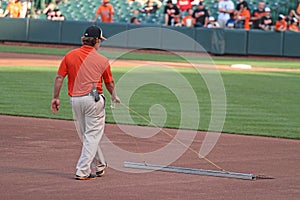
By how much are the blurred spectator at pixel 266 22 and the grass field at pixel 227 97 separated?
9.11 m

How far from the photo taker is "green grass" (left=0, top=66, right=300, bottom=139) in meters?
15.3

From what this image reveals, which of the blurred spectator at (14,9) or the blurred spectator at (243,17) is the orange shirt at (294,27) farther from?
the blurred spectator at (14,9)

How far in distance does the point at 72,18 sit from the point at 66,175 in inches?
1261

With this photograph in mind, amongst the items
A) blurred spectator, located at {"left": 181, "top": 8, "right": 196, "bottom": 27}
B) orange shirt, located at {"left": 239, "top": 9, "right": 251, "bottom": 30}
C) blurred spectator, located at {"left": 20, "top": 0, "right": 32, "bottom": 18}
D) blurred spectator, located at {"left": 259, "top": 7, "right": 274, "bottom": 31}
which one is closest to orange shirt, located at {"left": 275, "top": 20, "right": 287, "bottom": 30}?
blurred spectator, located at {"left": 259, "top": 7, "right": 274, "bottom": 31}

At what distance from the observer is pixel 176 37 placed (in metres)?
36.2

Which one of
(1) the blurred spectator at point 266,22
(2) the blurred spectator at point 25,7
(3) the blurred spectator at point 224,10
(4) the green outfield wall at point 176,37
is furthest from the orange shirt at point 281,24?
(2) the blurred spectator at point 25,7

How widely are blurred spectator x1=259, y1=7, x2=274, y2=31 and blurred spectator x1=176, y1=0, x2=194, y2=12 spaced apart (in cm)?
355

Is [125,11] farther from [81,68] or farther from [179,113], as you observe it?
[81,68]

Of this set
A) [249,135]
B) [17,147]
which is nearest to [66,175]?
[17,147]

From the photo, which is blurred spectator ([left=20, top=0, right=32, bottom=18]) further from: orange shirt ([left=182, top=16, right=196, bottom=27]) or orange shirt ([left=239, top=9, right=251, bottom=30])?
orange shirt ([left=239, top=9, right=251, bottom=30])

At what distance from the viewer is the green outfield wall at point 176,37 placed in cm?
3534

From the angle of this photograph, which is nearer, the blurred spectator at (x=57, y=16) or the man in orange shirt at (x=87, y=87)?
the man in orange shirt at (x=87, y=87)

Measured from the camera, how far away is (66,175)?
29.9ft

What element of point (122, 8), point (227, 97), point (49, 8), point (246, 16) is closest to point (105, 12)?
point (122, 8)
